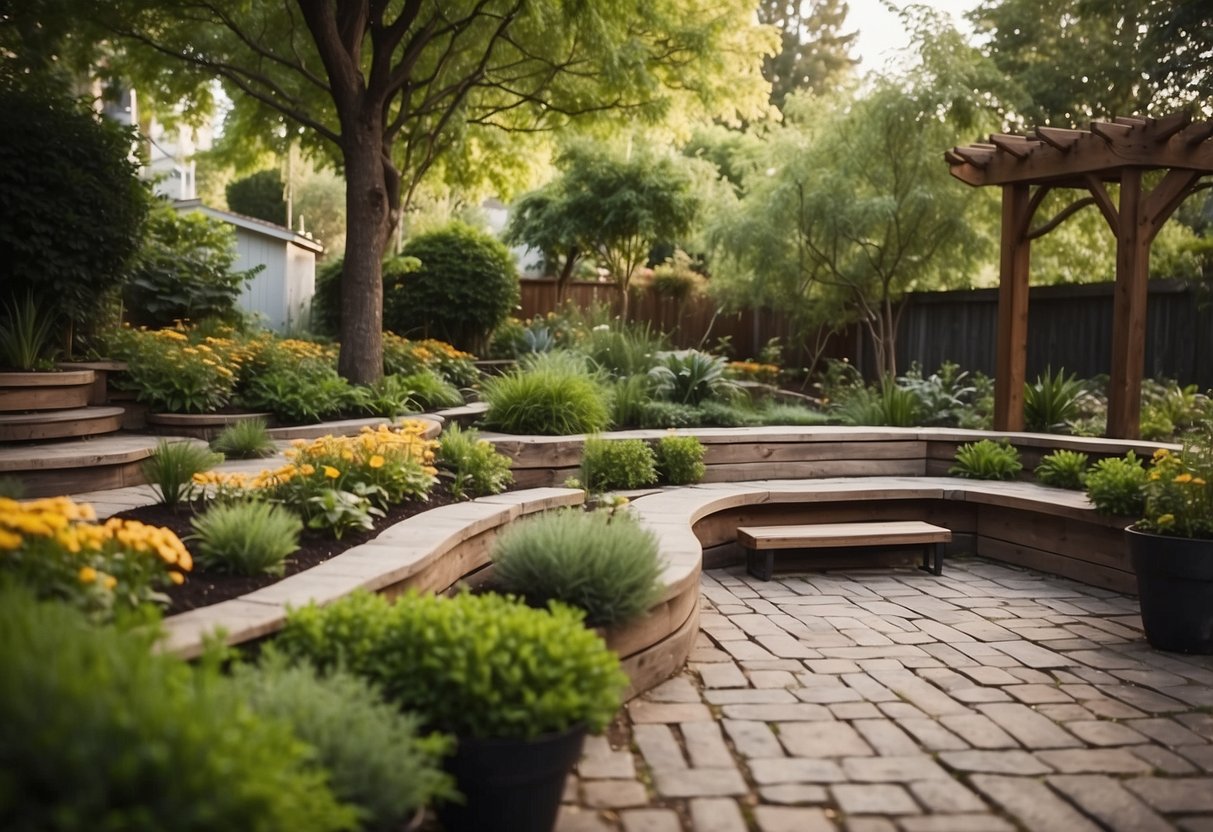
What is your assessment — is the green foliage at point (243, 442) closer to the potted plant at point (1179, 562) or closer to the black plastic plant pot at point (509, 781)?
the black plastic plant pot at point (509, 781)

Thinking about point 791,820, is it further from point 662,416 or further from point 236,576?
point 662,416

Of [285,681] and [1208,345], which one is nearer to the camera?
[285,681]

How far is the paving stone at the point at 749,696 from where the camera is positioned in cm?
381

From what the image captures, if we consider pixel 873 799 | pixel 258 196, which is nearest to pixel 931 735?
pixel 873 799

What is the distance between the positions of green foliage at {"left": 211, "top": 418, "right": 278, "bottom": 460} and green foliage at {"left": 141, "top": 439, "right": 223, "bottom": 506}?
1.10 m

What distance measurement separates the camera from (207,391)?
6.47 m

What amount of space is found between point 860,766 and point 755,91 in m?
8.50

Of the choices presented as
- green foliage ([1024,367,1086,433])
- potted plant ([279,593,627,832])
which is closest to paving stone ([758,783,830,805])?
potted plant ([279,593,627,832])

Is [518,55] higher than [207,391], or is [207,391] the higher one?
[518,55]

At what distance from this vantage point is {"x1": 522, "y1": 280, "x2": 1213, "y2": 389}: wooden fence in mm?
9555

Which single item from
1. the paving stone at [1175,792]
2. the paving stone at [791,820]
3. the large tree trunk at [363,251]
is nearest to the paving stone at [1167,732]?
the paving stone at [1175,792]

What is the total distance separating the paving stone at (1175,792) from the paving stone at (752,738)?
1.15 metres

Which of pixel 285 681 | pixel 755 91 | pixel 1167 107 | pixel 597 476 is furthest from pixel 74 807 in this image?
pixel 1167 107

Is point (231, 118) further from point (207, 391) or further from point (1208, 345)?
point (1208, 345)
